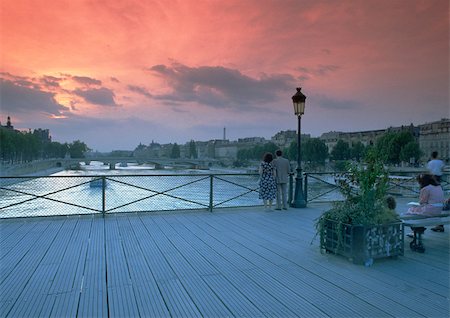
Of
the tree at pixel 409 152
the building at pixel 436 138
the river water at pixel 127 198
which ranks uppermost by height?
the building at pixel 436 138

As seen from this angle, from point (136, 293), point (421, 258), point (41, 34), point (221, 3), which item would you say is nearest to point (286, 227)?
point (421, 258)

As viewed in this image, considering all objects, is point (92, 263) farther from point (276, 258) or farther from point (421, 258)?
point (421, 258)

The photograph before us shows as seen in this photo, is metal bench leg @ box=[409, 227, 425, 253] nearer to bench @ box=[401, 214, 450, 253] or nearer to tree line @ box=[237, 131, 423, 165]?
bench @ box=[401, 214, 450, 253]

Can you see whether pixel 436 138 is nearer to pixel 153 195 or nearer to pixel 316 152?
pixel 316 152

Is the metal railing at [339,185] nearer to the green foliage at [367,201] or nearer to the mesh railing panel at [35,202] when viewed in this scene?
the green foliage at [367,201]

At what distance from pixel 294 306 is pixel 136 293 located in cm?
174

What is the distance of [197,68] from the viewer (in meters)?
35.3

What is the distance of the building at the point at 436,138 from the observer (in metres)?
98.9

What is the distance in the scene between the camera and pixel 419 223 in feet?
17.6

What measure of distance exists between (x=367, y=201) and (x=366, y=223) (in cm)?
33

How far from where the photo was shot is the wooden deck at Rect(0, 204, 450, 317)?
3.52 m

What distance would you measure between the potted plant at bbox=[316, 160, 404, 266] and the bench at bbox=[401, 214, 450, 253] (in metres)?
0.34

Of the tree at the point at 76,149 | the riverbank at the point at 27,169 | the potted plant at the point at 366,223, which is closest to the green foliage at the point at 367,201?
the potted plant at the point at 366,223

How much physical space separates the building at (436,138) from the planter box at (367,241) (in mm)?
103205
